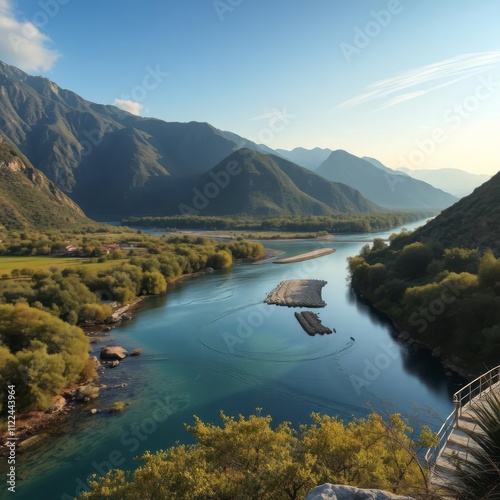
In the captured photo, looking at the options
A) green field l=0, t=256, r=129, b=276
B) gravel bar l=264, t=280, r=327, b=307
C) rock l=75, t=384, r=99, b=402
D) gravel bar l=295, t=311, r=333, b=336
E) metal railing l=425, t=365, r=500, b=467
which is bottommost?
rock l=75, t=384, r=99, b=402

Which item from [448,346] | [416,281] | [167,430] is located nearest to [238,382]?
[167,430]

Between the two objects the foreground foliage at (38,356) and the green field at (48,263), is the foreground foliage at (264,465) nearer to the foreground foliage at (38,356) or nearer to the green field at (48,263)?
the foreground foliage at (38,356)

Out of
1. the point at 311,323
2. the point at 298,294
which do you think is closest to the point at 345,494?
the point at 311,323

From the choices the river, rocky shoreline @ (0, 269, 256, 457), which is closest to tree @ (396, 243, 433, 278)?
the river

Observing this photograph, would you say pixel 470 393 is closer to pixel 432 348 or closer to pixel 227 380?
pixel 227 380

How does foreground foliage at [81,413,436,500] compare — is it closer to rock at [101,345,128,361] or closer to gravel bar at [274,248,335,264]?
rock at [101,345,128,361]

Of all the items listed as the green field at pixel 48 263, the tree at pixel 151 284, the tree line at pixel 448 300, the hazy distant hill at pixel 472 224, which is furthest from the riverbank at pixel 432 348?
the green field at pixel 48 263

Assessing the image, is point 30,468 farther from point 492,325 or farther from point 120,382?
point 492,325
